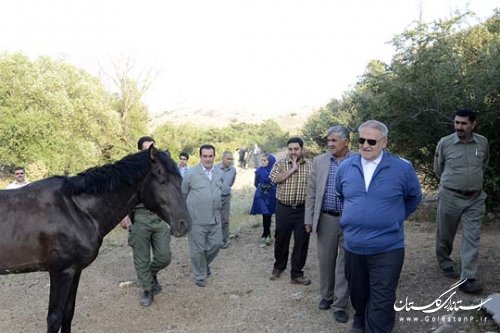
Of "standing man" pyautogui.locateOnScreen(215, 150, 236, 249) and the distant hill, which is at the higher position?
the distant hill

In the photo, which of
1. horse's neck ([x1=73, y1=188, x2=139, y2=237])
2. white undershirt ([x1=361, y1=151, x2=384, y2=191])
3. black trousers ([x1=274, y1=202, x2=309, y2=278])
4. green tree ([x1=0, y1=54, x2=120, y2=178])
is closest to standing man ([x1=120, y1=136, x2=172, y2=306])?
horse's neck ([x1=73, y1=188, x2=139, y2=237])

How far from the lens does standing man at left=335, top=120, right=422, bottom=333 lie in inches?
137

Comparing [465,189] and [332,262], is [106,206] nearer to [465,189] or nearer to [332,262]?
[332,262]

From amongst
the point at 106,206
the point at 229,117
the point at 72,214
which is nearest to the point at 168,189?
the point at 106,206

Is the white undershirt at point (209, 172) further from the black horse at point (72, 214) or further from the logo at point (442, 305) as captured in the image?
the logo at point (442, 305)

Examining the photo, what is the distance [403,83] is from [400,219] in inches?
177

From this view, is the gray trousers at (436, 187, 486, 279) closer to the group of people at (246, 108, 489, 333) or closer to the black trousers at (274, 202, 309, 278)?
the group of people at (246, 108, 489, 333)

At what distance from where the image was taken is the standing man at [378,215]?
347 centimetres

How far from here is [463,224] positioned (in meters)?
5.10

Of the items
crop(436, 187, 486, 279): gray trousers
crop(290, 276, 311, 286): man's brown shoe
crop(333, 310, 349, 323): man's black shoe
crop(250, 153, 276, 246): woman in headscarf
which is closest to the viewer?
crop(333, 310, 349, 323): man's black shoe

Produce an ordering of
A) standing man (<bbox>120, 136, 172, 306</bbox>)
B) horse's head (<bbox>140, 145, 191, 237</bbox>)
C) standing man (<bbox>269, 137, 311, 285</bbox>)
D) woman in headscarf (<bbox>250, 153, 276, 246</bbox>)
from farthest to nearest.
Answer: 1. woman in headscarf (<bbox>250, 153, 276, 246</bbox>)
2. standing man (<bbox>269, 137, 311, 285</bbox>)
3. standing man (<bbox>120, 136, 172, 306</bbox>)
4. horse's head (<bbox>140, 145, 191, 237</bbox>)

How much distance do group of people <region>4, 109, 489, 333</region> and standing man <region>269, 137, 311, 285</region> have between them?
0.01 meters

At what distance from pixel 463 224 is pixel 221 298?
10.5 ft

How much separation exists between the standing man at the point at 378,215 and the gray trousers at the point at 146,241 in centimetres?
266
